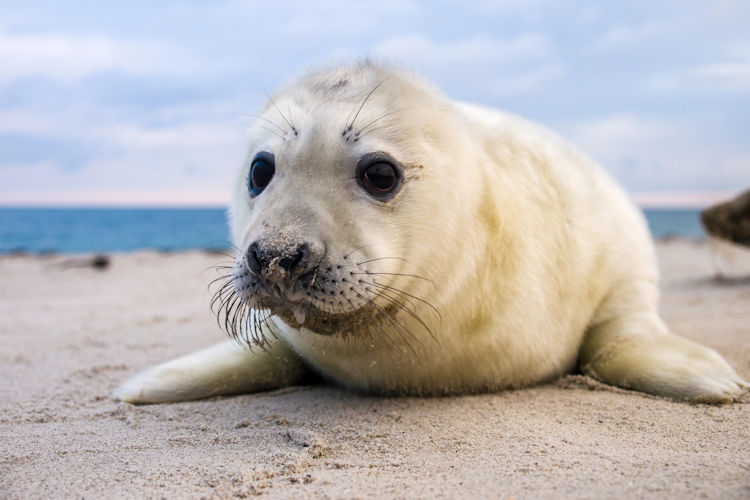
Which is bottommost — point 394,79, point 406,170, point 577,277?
point 577,277

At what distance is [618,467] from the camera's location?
71.7 inches

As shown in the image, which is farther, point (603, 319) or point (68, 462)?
point (603, 319)

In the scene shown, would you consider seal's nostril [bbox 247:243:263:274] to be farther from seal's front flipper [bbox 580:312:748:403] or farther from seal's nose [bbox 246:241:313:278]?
seal's front flipper [bbox 580:312:748:403]

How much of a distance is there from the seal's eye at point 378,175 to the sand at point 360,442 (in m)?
0.85

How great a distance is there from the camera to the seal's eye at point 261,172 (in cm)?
235

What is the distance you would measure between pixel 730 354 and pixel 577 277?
1.20 meters

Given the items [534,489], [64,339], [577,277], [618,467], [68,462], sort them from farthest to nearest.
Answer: [64,339], [577,277], [68,462], [618,467], [534,489]

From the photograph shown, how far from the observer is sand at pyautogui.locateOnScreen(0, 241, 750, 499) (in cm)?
175

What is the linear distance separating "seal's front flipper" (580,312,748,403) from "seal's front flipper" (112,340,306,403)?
139 cm

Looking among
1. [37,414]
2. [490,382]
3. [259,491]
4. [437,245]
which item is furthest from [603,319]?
[37,414]

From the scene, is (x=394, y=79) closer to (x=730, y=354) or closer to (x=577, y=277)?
(x=577, y=277)

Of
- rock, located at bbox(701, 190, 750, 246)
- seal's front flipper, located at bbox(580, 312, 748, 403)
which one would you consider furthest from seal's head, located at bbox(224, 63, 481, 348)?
rock, located at bbox(701, 190, 750, 246)

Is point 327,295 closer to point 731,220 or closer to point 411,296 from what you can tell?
point 411,296

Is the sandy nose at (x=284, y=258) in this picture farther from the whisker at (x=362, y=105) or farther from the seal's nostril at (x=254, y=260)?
the whisker at (x=362, y=105)
